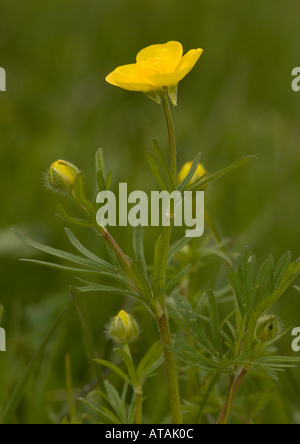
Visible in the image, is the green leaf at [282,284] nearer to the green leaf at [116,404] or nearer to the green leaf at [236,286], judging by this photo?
the green leaf at [236,286]

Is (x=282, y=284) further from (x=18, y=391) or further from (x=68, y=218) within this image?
(x=18, y=391)

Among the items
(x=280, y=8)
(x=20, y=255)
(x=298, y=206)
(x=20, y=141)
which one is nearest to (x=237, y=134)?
(x=298, y=206)

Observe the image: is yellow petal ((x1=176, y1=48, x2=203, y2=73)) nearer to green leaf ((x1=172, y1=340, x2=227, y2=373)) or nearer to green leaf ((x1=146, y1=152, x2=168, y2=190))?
green leaf ((x1=146, y1=152, x2=168, y2=190))

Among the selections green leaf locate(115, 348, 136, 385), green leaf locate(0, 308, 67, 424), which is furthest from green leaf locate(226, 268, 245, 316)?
green leaf locate(0, 308, 67, 424)

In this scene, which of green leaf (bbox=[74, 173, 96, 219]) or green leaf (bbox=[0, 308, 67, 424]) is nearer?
green leaf (bbox=[74, 173, 96, 219])

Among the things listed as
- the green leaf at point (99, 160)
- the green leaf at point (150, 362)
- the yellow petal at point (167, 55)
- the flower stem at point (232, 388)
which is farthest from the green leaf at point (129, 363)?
the yellow petal at point (167, 55)

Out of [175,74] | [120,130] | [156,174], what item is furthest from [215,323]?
[120,130]
